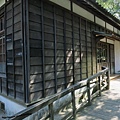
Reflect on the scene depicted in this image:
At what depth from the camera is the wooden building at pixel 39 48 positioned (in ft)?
10.2

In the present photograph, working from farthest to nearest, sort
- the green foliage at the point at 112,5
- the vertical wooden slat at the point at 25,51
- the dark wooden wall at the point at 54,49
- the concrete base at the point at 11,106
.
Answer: the green foliage at the point at 112,5 < the concrete base at the point at 11,106 < the dark wooden wall at the point at 54,49 < the vertical wooden slat at the point at 25,51

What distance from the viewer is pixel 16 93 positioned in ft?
11.2

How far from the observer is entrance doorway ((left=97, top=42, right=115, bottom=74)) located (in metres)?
6.83

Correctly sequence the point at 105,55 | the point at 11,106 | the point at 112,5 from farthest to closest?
1. the point at 112,5
2. the point at 105,55
3. the point at 11,106

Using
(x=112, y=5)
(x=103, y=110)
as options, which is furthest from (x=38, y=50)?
(x=112, y=5)

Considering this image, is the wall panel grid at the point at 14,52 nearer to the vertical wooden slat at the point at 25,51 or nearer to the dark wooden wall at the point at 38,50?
the dark wooden wall at the point at 38,50

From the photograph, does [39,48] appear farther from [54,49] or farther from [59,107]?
[59,107]

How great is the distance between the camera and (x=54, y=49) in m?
3.69

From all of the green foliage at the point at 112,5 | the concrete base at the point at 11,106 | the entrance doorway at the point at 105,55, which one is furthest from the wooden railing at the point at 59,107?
the green foliage at the point at 112,5

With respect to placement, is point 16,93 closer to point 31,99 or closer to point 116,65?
point 31,99

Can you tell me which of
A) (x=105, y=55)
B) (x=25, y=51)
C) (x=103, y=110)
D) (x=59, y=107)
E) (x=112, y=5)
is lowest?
(x=103, y=110)

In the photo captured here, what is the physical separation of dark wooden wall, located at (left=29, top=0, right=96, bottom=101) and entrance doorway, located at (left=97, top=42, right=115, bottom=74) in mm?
1889

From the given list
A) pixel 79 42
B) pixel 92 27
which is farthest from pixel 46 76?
pixel 92 27

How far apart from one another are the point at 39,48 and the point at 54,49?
1.69ft
